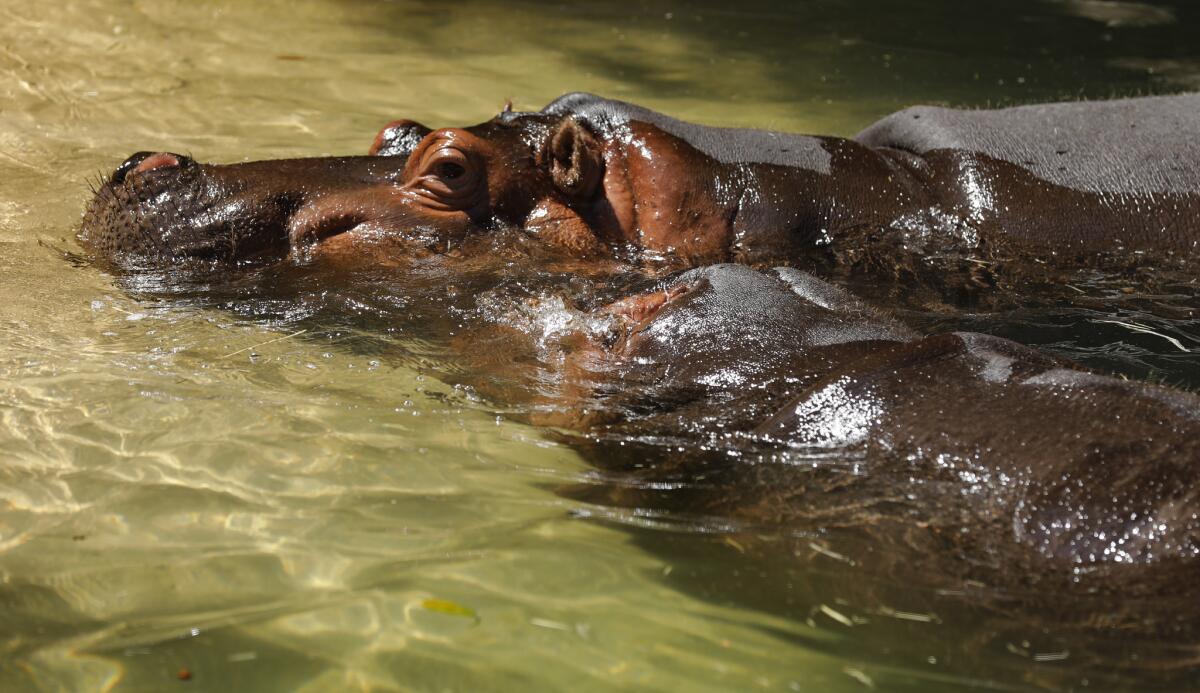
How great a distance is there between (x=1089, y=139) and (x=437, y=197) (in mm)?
2599

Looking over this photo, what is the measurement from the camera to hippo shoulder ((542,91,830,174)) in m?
5.51

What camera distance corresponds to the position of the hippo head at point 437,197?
500 cm

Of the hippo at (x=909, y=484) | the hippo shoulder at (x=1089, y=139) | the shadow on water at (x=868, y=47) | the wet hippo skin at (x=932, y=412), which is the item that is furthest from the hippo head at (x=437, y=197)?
the shadow on water at (x=868, y=47)

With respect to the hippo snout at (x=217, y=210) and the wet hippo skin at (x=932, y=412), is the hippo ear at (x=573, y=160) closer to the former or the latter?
the hippo snout at (x=217, y=210)

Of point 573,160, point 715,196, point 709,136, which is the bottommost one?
point 715,196

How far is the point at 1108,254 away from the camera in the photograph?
211 inches

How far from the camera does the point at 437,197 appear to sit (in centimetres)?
522

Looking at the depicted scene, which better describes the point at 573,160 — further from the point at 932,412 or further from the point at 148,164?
the point at 932,412

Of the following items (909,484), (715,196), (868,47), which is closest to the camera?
(909,484)

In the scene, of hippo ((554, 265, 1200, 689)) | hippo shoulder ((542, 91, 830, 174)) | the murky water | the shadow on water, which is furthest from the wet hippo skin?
the shadow on water

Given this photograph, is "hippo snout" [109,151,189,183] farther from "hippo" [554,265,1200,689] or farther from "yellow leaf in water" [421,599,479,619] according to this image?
"yellow leaf in water" [421,599,479,619]

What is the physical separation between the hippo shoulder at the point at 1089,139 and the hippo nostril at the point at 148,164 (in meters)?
2.93

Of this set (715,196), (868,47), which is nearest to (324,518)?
(715,196)

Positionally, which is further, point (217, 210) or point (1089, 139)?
point (1089, 139)
